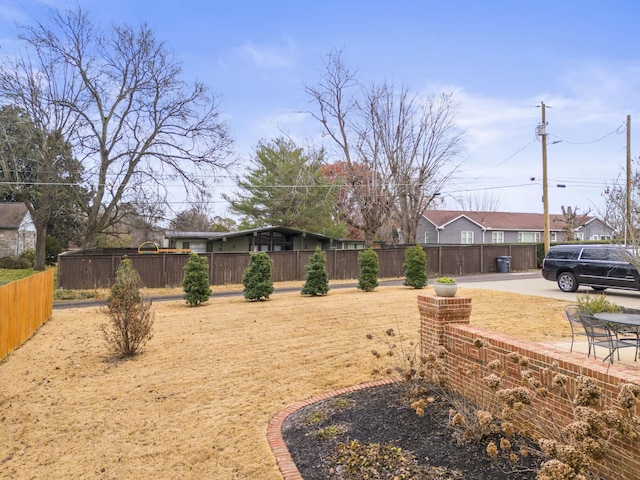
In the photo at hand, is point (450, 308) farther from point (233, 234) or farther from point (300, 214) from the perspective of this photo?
point (300, 214)

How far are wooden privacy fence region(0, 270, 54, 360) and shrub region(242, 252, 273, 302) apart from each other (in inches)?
210

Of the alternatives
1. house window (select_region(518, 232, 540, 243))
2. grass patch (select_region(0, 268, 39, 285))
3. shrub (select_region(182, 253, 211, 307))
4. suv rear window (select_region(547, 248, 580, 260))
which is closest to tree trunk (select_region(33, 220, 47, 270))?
grass patch (select_region(0, 268, 39, 285))

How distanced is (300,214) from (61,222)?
18404mm

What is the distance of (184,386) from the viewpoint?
18.1 ft

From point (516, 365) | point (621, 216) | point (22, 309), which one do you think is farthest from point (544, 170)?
point (22, 309)

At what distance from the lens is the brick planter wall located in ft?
8.95

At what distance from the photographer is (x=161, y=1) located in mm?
10227

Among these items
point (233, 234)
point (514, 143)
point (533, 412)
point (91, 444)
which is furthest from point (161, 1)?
point (514, 143)

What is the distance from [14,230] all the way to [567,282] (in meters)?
34.3

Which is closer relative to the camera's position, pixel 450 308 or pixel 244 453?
pixel 244 453

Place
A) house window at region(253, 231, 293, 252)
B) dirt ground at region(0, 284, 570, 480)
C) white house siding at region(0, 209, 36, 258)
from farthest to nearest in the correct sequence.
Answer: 1. white house siding at region(0, 209, 36, 258)
2. house window at region(253, 231, 293, 252)
3. dirt ground at region(0, 284, 570, 480)

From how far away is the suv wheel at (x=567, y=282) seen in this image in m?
13.8

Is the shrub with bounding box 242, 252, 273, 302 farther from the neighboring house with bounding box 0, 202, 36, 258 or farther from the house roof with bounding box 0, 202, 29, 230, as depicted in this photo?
the house roof with bounding box 0, 202, 29, 230

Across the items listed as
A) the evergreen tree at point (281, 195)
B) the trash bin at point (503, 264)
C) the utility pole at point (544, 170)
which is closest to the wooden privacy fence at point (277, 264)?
the trash bin at point (503, 264)
